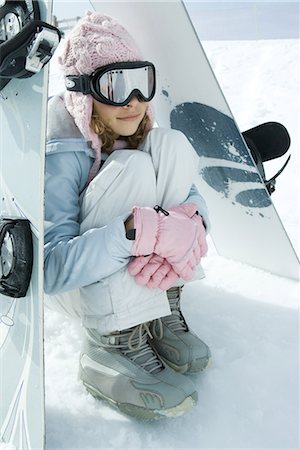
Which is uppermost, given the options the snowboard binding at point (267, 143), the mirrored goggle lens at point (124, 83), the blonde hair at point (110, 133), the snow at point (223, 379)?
the mirrored goggle lens at point (124, 83)

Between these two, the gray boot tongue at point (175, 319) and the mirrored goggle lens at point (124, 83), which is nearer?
the mirrored goggle lens at point (124, 83)

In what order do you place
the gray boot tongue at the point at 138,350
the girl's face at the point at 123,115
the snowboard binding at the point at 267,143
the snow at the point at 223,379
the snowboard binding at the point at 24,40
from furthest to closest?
the snowboard binding at the point at 267,143 < the girl's face at the point at 123,115 < the gray boot tongue at the point at 138,350 < the snow at the point at 223,379 < the snowboard binding at the point at 24,40

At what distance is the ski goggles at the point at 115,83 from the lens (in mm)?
1400

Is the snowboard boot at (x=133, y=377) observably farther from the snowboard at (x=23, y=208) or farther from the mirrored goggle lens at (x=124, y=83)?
the mirrored goggle lens at (x=124, y=83)

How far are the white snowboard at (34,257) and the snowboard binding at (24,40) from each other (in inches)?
1.4

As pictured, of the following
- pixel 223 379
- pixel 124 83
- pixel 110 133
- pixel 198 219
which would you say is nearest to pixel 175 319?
pixel 223 379

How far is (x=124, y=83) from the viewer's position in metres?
1.44

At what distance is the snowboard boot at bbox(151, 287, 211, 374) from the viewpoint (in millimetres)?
1463

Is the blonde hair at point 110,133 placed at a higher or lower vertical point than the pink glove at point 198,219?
higher

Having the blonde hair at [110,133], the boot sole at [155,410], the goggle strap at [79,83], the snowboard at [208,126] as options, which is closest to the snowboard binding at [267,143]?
the snowboard at [208,126]

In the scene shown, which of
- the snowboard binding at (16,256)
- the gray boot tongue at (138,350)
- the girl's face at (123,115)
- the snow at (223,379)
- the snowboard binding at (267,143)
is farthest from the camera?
the snowboard binding at (267,143)

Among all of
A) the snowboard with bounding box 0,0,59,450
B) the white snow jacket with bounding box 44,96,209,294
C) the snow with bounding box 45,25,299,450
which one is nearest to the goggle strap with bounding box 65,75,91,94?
the white snow jacket with bounding box 44,96,209,294

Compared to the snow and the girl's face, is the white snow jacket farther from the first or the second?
the snow

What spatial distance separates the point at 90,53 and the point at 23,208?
19.0 inches
